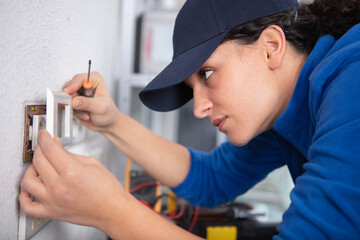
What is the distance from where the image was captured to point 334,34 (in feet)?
2.33

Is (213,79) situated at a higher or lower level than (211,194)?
higher

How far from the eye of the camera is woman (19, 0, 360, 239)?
46cm

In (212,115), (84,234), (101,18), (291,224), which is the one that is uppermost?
(101,18)

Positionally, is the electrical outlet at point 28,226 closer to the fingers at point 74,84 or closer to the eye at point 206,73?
the fingers at point 74,84

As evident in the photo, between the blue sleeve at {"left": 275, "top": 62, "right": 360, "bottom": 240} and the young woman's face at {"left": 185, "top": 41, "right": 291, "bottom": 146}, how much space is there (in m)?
0.18

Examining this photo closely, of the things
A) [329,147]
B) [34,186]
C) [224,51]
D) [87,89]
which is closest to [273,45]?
[224,51]

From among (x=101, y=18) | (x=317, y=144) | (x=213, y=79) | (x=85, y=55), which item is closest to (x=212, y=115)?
(x=213, y=79)

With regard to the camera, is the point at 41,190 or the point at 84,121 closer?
the point at 41,190

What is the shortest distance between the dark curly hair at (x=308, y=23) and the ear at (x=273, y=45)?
15 millimetres

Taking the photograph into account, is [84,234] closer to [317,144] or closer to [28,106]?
[28,106]

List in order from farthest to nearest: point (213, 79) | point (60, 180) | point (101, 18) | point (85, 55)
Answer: point (101, 18), point (85, 55), point (213, 79), point (60, 180)

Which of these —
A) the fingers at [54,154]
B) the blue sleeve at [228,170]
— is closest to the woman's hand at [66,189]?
the fingers at [54,154]

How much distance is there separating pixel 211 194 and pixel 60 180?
0.62 metres

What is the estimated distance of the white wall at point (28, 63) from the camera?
1.37ft
